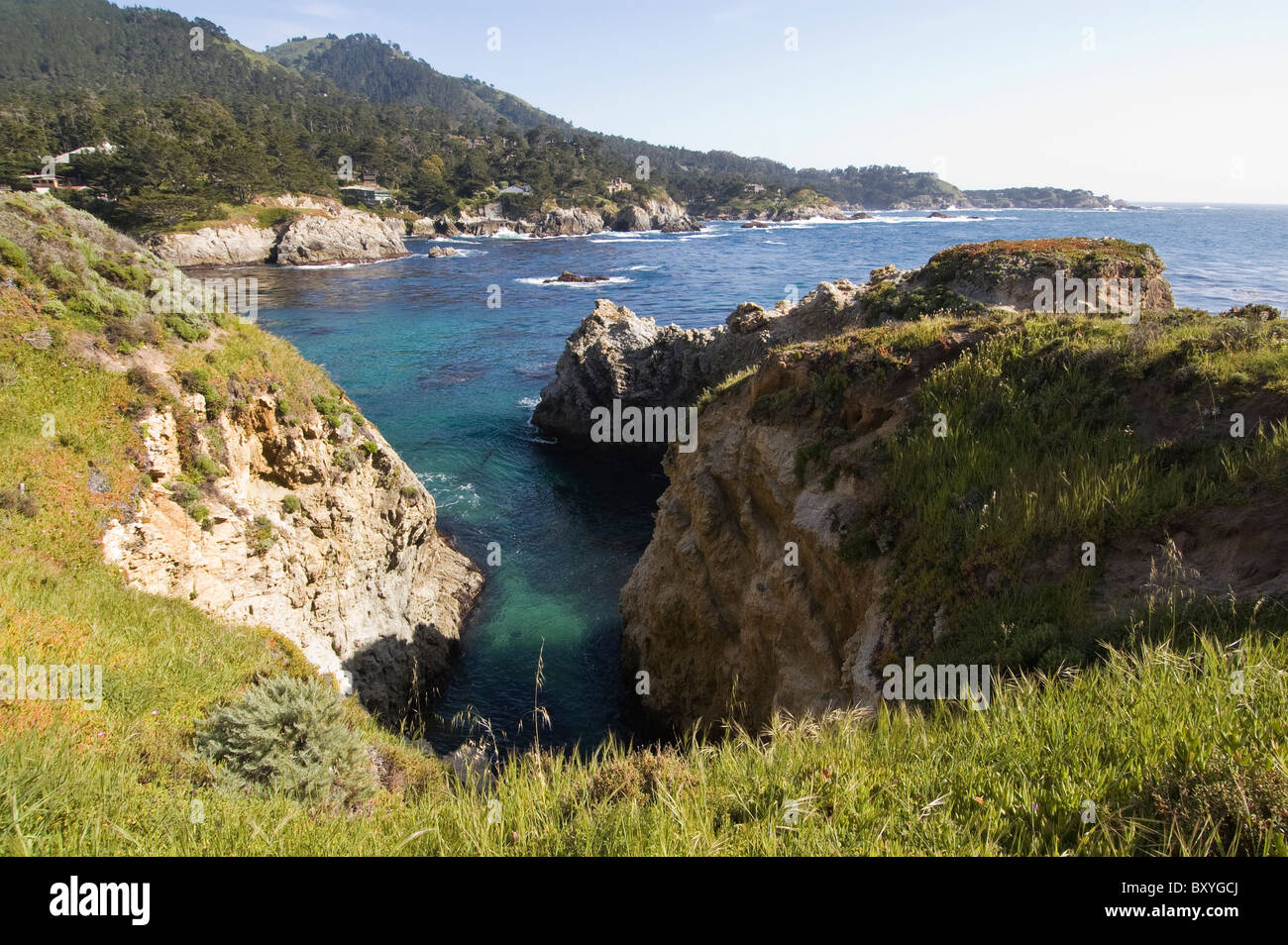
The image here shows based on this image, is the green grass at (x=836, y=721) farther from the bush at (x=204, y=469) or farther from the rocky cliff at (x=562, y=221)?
A: the rocky cliff at (x=562, y=221)

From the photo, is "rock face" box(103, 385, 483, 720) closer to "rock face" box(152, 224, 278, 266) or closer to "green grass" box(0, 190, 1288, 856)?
"green grass" box(0, 190, 1288, 856)

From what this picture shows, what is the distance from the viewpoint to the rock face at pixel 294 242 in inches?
3408

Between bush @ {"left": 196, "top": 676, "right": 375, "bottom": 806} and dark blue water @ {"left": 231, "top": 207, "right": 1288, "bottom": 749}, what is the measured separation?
7.69 m

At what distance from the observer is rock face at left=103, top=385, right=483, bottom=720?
12367 millimetres

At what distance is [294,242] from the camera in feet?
304

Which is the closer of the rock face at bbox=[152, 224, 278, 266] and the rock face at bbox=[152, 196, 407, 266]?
the rock face at bbox=[152, 224, 278, 266]

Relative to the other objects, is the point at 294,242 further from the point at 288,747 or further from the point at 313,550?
the point at 288,747

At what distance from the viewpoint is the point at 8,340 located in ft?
42.4

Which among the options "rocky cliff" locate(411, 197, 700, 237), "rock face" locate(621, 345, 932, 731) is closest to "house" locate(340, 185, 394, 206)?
"rocky cliff" locate(411, 197, 700, 237)

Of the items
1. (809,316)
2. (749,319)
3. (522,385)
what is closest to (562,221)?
(522,385)
